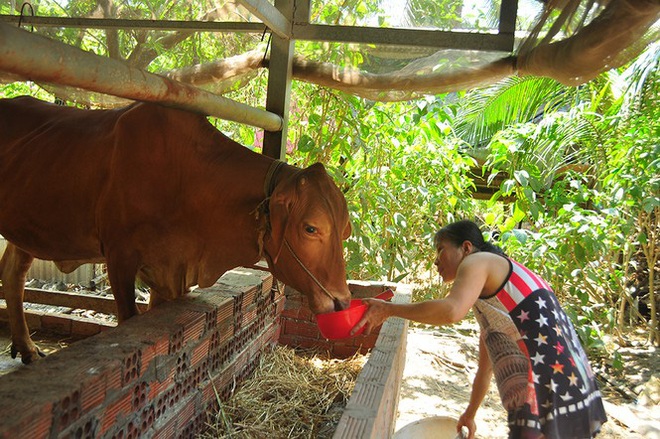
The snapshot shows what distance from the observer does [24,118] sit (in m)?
3.51

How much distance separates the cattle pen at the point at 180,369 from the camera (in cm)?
155

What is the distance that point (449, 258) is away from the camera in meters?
2.60

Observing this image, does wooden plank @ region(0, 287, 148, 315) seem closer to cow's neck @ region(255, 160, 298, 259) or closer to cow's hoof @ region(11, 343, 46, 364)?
cow's hoof @ region(11, 343, 46, 364)

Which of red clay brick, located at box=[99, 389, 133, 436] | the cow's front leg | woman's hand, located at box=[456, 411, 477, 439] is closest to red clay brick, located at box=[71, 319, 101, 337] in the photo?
the cow's front leg

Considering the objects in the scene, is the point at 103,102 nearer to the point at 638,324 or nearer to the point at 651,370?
the point at 651,370

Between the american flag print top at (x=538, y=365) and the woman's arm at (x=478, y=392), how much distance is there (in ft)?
1.01

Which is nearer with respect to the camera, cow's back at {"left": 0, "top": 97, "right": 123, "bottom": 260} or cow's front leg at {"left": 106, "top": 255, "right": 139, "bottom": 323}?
cow's front leg at {"left": 106, "top": 255, "right": 139, "bottom": 323}


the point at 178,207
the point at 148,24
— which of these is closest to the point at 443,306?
the point at 178,207

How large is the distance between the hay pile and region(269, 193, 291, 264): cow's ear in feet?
3.05

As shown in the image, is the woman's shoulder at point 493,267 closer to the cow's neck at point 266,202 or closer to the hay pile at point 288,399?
the cow's neck at point 266,202

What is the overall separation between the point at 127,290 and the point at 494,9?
252 cm

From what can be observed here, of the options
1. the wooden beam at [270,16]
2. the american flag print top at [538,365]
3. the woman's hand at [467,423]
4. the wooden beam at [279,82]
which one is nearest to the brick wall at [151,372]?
the wooden beam at [279,82]

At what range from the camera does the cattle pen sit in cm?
155

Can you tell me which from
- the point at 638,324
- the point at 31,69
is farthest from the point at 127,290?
the point at 638,324
